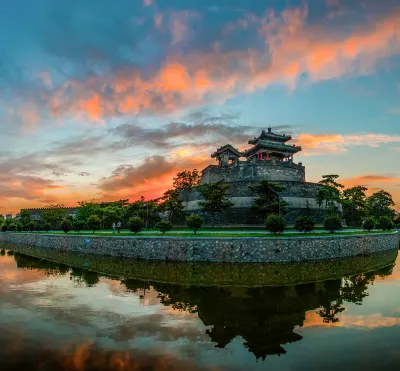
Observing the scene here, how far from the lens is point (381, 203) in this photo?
217 feet

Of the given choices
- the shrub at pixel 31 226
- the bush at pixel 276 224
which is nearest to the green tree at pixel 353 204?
the bush at pixel 276 224

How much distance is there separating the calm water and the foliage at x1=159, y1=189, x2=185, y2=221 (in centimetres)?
2236

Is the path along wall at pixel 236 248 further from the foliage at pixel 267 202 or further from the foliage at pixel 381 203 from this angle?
the foliage at pixel 381 203

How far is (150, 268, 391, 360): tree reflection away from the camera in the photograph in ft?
29.6

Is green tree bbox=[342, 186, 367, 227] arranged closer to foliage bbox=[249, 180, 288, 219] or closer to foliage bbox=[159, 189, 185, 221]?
foliage bbox=[249, 180, 288, 219]

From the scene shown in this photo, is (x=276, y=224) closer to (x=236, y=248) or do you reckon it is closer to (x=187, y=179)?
(x=236, y=248)

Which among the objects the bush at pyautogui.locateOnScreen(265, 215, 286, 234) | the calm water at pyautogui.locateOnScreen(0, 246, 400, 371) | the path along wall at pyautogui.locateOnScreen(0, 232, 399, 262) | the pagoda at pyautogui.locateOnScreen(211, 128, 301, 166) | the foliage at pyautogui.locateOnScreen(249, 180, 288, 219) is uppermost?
the pagoda at pyautogui.locateOnScreen(211, 128, 301, 166)

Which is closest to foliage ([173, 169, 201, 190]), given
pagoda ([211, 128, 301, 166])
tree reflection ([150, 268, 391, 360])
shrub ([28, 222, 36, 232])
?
pagoda ([211, 128, 301, 166])

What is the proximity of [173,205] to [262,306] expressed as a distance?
94.9ft

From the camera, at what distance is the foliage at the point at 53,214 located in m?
55.8

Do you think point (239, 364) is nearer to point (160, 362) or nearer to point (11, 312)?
point (160, 362)

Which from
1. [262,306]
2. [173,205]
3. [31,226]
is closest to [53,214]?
[31,226]

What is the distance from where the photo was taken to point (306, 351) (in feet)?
26.5

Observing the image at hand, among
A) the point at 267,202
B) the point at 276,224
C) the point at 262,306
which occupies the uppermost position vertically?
the point at 267,202
